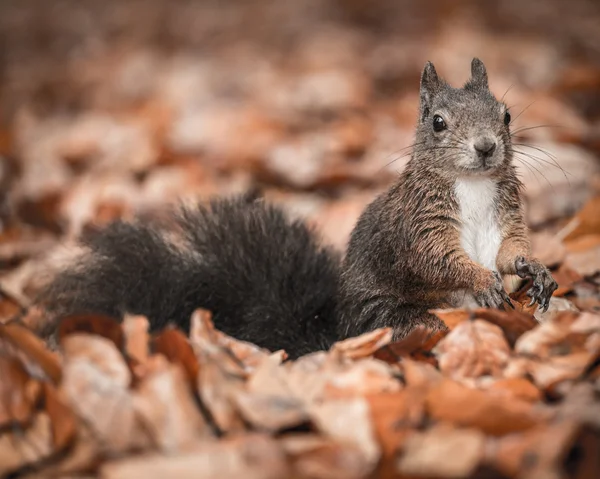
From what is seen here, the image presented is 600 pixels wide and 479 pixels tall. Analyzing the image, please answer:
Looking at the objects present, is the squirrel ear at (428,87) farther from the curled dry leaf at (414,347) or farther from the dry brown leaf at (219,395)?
the dry brown leaf at (219,395)

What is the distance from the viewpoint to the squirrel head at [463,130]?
8.33ft

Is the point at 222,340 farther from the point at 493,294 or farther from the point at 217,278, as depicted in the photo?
the point at 493,294

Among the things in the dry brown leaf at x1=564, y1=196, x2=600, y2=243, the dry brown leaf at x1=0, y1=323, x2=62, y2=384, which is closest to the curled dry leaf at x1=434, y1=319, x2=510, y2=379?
the dry brown leaf at x1=0, y1=323, x2=62, y2=384

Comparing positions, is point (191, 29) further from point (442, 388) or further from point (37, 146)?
point (442, 388)

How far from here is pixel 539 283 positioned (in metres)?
2.45

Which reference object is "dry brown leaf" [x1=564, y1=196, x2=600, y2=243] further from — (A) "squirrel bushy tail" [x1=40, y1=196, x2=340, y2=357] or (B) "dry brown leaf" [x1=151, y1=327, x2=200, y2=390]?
(B) "dry brown leaf" [x1=151, y1=327, x2=200, y2=390]

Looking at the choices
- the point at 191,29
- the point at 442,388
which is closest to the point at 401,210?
the point at 442,388

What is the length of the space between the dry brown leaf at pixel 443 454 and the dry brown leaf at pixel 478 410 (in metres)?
0.07

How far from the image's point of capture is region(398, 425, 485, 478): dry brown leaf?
1.62 meters

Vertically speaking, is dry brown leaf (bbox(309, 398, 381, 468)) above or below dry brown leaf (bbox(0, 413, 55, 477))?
above

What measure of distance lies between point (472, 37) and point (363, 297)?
17.3 feet

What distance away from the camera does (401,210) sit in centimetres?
269

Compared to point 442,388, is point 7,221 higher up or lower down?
higher up

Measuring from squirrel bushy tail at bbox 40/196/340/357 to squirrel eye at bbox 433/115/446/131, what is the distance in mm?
665
